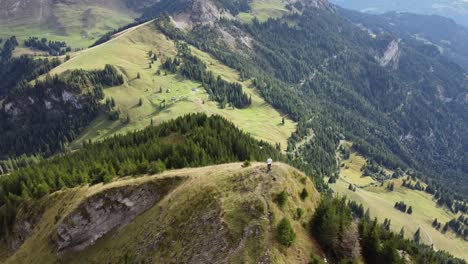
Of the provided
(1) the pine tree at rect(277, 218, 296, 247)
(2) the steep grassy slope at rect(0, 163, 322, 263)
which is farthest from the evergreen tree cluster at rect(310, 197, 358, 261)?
(1) the pine tree at rect(277, 218, 296, 247)

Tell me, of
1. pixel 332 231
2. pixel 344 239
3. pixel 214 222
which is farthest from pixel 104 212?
pixel 344 239

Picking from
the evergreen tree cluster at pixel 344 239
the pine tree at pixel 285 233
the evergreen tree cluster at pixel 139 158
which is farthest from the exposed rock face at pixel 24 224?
the evergreen tree cluster at pixel 344 239

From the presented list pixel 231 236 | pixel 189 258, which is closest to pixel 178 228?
pixel 189 258

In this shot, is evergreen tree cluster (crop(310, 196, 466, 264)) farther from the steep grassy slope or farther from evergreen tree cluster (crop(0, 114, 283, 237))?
evergreen tree cluster (crop(0, 114, 283, 237))

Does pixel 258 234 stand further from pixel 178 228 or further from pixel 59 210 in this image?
pixel 59 210

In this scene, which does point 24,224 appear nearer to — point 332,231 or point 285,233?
point 285,233
